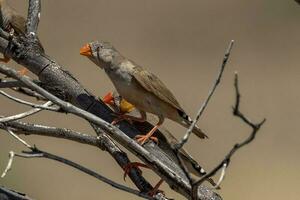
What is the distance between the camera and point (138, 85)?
4.03m

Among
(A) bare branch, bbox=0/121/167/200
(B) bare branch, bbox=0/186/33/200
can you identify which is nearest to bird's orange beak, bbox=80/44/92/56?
(A) bare branch, bbox=0/121/167/200

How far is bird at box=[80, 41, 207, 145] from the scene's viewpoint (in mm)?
3975

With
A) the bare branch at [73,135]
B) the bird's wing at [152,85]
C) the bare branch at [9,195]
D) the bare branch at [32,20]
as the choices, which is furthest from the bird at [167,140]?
A: the bare branch at [9,195]

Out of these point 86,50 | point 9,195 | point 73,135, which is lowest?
point 9,195

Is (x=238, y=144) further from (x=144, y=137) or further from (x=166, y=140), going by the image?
(x=166, y=140)

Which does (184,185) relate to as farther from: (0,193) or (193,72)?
(193,72)

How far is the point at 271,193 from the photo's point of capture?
39.7 feet

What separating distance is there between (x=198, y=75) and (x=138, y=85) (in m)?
13.0

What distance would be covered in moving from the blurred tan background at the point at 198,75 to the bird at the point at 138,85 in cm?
626

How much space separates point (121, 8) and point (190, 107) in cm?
615

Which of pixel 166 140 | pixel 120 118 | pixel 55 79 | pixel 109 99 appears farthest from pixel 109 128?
pixel 109 99

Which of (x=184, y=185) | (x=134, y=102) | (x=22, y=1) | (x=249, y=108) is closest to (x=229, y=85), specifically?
(x=249, y=108)

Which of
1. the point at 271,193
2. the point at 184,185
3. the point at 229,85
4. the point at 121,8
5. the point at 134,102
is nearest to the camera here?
the point at 184,185

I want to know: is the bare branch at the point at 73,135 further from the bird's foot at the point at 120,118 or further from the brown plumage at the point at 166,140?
the brown plumage at the point at 166,140
